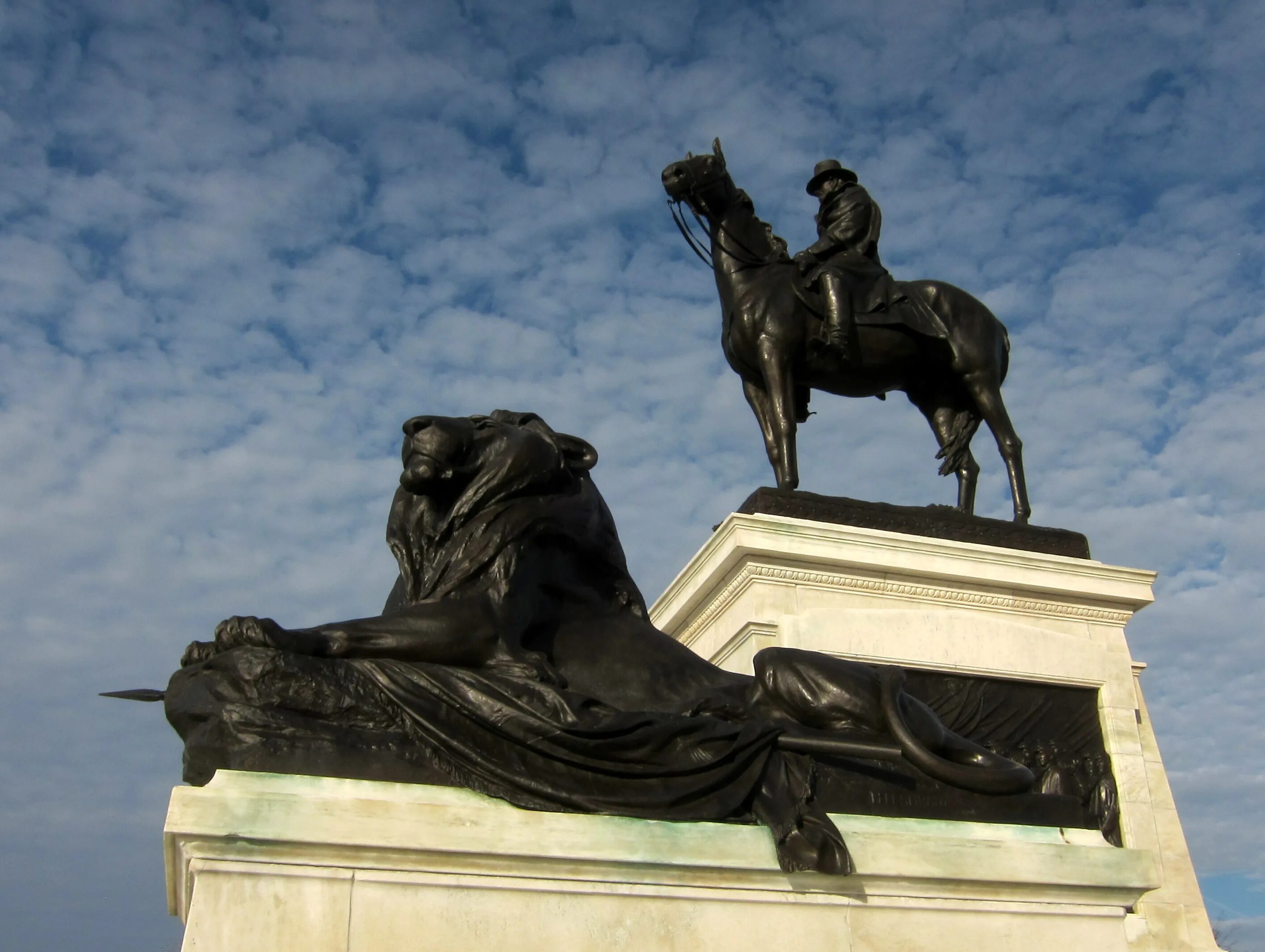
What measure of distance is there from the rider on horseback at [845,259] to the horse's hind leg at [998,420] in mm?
936

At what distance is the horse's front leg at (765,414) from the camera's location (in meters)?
10.1

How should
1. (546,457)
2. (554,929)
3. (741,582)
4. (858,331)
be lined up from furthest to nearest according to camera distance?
(858,331), (741,582), (546,457), (554,929)

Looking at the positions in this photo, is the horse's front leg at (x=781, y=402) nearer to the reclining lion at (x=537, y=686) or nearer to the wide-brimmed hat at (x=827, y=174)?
the wide-brimmed hat at (x=827, y=174)

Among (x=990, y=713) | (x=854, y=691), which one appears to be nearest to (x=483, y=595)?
(x=854, y=691)

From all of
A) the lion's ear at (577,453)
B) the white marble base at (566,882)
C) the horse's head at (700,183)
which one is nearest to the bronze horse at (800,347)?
the horse's head at (700,183)

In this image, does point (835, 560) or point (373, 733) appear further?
point (835, 560)

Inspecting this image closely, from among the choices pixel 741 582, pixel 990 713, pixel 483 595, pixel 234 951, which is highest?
pixel 741 582

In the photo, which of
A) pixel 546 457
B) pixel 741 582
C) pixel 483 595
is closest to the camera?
pixel 483 595

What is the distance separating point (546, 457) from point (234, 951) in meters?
1.98

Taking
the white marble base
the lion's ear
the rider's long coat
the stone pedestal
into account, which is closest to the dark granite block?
the stone pedestal

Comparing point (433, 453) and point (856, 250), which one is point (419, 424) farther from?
point (856, 250)

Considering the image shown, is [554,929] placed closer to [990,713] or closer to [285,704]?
[285,704]

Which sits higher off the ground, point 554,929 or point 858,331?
point 858,331

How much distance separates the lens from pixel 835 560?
28.2ft
